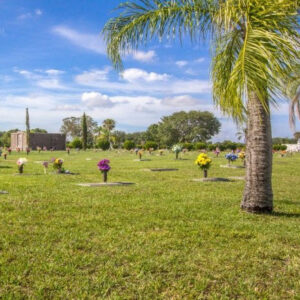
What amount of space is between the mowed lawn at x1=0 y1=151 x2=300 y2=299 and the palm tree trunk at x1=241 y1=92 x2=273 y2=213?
0.43 m

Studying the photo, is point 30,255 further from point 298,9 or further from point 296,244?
point 298,9

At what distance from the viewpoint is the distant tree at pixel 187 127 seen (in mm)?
79875

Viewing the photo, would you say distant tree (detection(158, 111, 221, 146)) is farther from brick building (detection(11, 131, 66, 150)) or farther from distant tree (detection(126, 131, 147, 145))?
brick building (detection(11, 131, 66, 150))

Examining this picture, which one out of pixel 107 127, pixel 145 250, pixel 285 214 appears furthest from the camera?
pixel 107 127

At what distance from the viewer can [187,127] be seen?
82.7m

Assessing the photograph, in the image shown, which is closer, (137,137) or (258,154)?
(258,154)

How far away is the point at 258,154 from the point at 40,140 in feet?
225

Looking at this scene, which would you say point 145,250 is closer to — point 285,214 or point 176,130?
point 285,214

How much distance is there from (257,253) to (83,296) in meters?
2.38

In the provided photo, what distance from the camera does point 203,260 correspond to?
421cm

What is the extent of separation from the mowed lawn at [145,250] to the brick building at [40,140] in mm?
64428

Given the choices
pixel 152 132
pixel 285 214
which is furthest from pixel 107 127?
pixel 285 214

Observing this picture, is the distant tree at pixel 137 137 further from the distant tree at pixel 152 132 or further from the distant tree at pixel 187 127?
the distant tree at pixel 187 127

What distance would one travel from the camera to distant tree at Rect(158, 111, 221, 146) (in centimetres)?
7988
